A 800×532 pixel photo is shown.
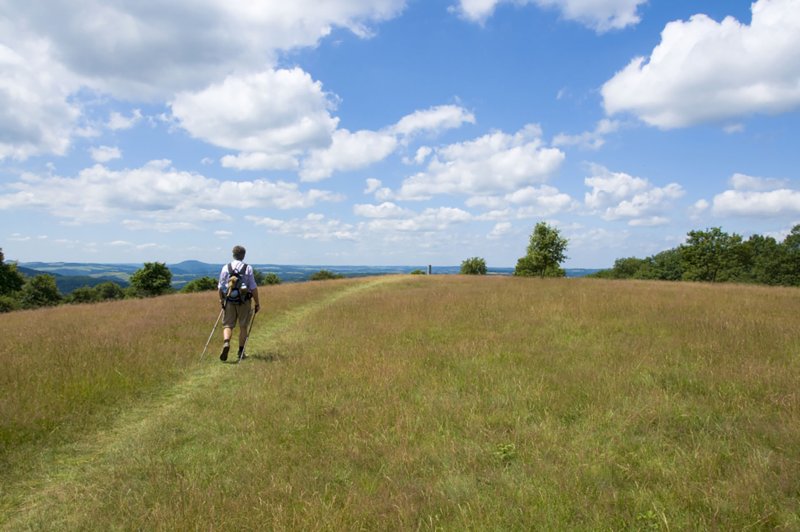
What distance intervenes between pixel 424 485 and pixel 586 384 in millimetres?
3740

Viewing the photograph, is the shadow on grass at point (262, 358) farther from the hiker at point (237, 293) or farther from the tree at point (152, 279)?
the tree at point (152, 279)

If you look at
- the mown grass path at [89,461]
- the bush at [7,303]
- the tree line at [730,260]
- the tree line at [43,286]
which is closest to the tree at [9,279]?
the tree line at [43,286]

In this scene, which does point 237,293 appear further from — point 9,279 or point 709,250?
point 9,279

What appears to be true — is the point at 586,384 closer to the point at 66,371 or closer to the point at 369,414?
the point at 369,414

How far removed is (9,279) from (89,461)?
72377 mm

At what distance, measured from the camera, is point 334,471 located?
443 cm

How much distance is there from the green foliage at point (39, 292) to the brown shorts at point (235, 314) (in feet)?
236

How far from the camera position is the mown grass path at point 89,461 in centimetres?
392

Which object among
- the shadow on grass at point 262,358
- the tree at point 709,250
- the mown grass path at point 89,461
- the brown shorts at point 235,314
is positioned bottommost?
the mown grass path at point 89,461

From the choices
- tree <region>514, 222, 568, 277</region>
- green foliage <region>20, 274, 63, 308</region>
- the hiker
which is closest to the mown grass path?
the hiker

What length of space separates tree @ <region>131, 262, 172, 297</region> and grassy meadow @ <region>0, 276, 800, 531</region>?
50.3 m

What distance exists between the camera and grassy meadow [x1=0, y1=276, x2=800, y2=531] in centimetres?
360

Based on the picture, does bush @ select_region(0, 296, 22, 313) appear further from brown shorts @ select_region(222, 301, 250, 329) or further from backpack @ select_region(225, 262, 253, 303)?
backpack @ select_region(225, 262, 253, 303)

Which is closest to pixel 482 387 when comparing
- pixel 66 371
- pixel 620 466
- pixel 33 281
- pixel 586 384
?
pixel 586 384
